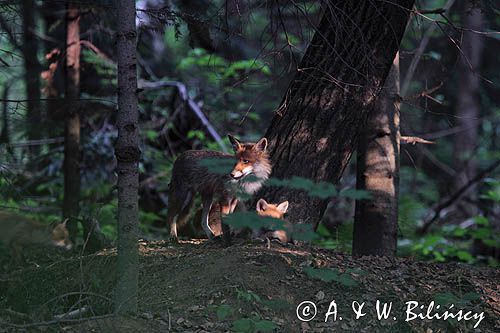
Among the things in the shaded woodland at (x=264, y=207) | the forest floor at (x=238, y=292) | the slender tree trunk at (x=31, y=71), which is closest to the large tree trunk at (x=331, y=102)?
the shaded woodland at (x=264, y=207)

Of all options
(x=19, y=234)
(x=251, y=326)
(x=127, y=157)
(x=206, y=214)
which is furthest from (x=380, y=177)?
(x=19, y=234)

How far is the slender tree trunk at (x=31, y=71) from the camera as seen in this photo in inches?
366

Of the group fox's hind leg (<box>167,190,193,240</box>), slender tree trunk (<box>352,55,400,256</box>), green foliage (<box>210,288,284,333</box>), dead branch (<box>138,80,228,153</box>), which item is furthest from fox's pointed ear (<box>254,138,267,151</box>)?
dead branch (<box>138,80,228,153</box>)

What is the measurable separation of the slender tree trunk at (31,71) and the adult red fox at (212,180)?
220cm

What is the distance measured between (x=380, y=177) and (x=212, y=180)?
2270 millimetres

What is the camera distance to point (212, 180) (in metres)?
8.06

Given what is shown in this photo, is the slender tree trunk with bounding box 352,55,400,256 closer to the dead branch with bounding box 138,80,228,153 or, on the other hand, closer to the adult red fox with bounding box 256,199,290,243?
the adult red fox with bounding box 256,199,290,243

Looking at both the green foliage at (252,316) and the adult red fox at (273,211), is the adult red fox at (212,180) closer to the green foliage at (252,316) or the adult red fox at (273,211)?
the adult red fox at (273,211)

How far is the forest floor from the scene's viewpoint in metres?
5.29

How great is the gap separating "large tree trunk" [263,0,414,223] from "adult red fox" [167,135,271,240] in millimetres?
370

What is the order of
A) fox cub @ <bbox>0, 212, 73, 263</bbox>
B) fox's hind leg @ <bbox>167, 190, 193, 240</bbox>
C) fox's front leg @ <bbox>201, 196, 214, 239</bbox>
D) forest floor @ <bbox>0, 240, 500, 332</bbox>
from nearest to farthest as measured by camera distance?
forest floor @ <bbox>0, 240, 500, 332</bbox>, fox cub @ <bbox>0, 212, 73, 263</bbox>, fox's front leg @ <bbox>201, 196, 214, 239</bbox>, fox's hind leg @ <bbox>167, 190, 193, 240</bbox>

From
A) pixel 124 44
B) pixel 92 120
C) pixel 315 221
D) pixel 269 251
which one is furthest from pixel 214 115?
pixel 124 44

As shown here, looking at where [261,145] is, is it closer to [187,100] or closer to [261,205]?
[261,205]

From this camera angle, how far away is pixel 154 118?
48.0 feet
